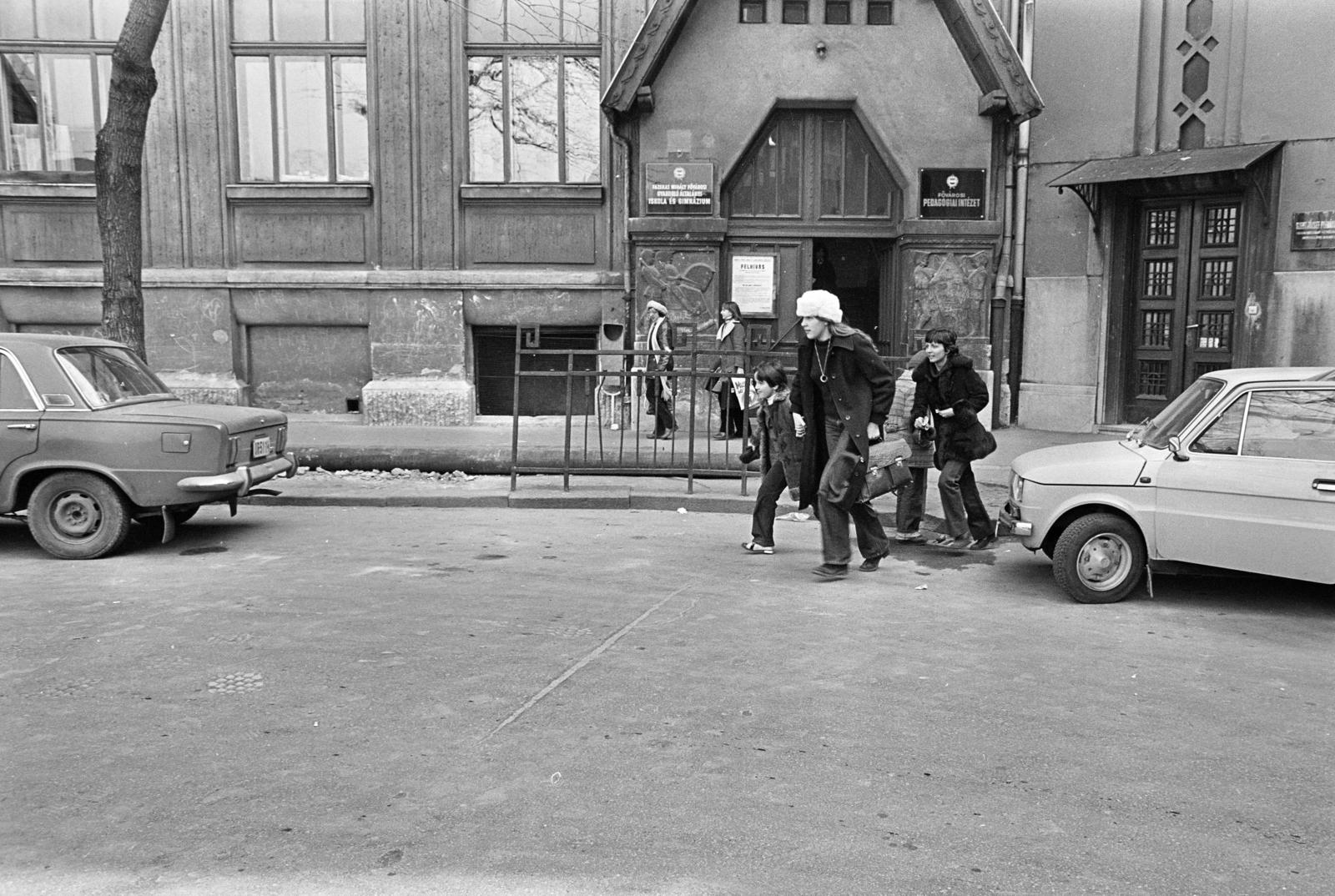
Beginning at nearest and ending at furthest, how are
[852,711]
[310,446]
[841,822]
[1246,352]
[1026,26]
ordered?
[841,822] < [852,711] < [310,446] < [1246,352] < [1026,26]

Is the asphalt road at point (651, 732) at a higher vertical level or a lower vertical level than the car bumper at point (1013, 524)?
lower

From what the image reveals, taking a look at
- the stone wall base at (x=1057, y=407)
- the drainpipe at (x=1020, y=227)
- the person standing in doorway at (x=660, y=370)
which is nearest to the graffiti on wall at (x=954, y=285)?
the drainpipe at (x=1020, y=227)

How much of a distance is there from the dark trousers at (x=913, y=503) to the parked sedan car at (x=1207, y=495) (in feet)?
5.35

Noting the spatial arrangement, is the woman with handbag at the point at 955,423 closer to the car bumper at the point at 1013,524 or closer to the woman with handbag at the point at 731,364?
the car bumper at the point at 1013,524

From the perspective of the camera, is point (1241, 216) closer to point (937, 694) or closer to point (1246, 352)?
point (1246, 352)

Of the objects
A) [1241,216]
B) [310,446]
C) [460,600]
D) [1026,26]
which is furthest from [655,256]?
[460,600]

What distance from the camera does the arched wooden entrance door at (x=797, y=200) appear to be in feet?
48.6

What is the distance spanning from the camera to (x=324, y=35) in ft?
50.2

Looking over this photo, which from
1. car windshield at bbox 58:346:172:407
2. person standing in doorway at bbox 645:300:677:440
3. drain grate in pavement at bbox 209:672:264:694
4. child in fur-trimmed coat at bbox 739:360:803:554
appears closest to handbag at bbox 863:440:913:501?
child in fur-trimmed coat at bbox 739:360:803:554

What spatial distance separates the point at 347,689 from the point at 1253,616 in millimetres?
5345

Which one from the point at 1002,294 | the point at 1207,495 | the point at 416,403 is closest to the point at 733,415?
the point at 1002,294

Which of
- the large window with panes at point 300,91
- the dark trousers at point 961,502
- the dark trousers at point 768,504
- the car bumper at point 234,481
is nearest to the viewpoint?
the car bumper at point 234,481

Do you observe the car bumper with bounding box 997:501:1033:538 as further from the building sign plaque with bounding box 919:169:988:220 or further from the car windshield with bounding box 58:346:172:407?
the building sign plaque with bounding box 919:169:988:220

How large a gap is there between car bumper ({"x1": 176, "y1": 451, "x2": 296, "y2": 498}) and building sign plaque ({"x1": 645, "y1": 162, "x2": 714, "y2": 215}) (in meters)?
6.91
